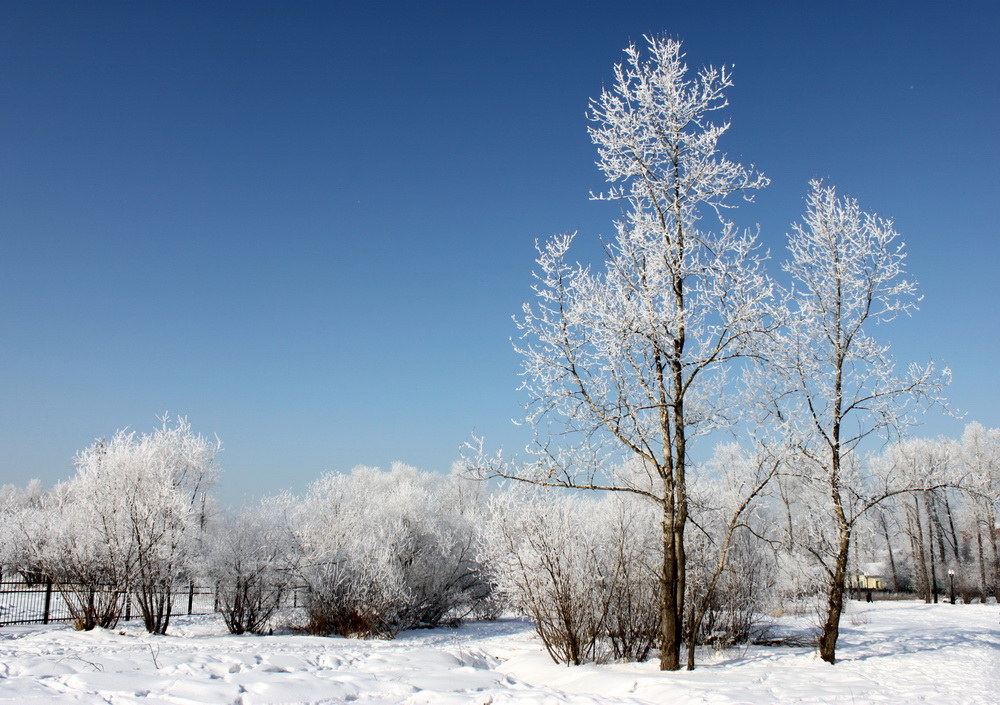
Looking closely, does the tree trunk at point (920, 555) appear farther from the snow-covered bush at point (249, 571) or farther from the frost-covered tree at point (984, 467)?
the snow-covered bush at point (249, 571)

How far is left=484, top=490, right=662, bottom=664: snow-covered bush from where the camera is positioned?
458 inches

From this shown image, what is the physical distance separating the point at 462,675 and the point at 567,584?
2524mm

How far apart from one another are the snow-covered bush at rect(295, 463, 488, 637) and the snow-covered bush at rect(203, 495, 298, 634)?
2.49ft

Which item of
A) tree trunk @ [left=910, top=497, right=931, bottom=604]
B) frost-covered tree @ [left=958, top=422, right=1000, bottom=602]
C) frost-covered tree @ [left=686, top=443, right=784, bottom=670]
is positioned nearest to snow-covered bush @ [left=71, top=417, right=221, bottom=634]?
frost-covered tree @ [left=686, top=443, right=784, bottom=670]

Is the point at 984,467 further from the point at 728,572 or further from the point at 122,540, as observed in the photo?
the point at 122,540

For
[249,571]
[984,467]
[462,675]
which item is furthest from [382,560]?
[984,467]

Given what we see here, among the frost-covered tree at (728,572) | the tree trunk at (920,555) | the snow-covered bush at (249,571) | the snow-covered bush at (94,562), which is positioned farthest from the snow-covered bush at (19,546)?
the tree trunk at (920,555)

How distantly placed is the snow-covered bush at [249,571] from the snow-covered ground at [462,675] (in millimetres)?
5066

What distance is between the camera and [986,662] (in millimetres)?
11266

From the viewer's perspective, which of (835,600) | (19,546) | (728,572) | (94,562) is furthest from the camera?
(19,546)

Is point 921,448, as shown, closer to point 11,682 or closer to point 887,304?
point 887,304

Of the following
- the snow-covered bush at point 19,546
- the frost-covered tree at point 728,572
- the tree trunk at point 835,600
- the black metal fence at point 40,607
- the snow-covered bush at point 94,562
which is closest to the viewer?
the tree trunk at point 835,600

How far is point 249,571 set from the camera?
65.4 feet

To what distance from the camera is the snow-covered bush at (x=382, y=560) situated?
65.2ft
